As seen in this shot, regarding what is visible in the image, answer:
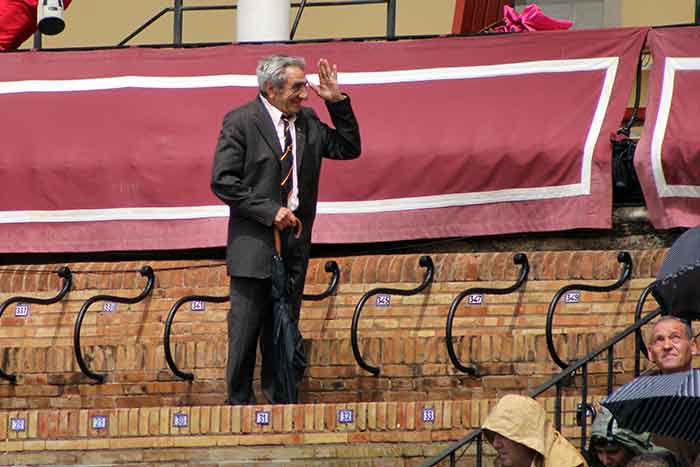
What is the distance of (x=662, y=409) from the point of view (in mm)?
10102

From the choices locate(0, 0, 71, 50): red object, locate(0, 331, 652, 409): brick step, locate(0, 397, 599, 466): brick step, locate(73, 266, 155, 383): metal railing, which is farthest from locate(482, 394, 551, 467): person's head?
locate(0, 0, 71, 50): red object

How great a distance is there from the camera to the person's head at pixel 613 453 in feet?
36.2

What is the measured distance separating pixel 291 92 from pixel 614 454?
10.6 feet

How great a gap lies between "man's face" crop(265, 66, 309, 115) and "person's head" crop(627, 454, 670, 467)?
388 centimetres

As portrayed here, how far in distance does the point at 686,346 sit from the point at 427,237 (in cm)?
459

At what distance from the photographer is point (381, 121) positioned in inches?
620

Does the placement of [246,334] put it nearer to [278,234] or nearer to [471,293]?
[278,234]

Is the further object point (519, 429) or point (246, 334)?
point (246, 334)

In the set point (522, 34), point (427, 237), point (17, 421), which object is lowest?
point (17, 421)

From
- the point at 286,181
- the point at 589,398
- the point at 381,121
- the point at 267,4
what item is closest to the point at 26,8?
the point at 267,4

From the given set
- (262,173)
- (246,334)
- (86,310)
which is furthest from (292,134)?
(86,310)

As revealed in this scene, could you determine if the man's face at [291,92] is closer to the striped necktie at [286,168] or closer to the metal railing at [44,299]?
the striped necktie at [286,168]

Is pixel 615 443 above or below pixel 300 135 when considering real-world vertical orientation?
below

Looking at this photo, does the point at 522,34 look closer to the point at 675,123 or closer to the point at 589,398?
the point at 675,123
